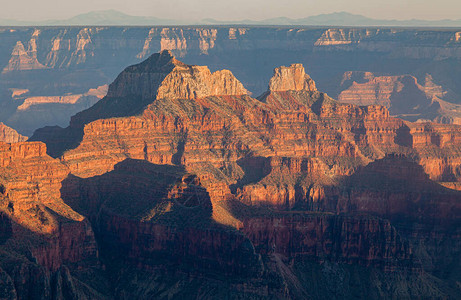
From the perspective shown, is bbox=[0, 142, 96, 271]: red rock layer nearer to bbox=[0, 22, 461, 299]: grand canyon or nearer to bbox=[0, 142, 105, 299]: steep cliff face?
bbox=[0, 142, 105, 299]: steep cliff face

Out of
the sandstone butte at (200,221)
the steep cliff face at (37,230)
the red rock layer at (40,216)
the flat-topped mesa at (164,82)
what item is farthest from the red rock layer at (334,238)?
the flat-topped mesa at (164,82)

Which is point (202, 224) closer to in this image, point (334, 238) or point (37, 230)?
point (334, 238)

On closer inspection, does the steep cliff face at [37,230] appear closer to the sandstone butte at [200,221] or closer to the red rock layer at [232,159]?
the sandstone butte at [200,221]

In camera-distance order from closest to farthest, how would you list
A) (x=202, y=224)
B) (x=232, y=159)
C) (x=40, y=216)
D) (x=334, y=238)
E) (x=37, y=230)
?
(x=37, y=230) < (x=40, y=216) < (x=202, y=224) < (x=334, y=238) < (x=232, y=159)

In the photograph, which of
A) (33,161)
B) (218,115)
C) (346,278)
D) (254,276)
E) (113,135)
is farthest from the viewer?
(218,115)

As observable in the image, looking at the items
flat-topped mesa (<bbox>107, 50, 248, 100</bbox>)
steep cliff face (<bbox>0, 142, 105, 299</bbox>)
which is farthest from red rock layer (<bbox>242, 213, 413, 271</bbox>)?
flat-topped mesa (<bbox>107, 50, 248, 100</bbox>)

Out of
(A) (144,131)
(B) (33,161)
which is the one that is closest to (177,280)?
(B) (33,161)

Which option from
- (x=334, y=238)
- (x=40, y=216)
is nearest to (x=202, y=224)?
(x=334, y=238)

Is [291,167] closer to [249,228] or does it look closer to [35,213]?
[249,228]
